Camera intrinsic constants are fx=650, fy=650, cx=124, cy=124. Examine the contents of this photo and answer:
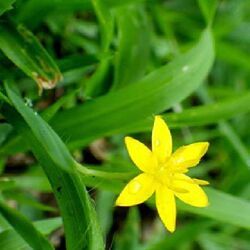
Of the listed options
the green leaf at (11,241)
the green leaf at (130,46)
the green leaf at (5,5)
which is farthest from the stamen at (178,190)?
the green leaf at (130,46)

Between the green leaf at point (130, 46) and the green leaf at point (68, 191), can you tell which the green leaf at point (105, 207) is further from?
the green leaf at point (68, 191)

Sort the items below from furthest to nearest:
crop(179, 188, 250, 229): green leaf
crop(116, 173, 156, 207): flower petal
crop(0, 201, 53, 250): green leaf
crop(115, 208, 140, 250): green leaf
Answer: crop(115, 208, 140, 250): green leaf < crop(179, 188, 250, 229): green leaf < crop(0, 201, 53, 250): green leaf < crop(116, 173, 156, 207): flower petal

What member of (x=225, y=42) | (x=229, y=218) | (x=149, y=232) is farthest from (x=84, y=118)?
(x=225, y=42)

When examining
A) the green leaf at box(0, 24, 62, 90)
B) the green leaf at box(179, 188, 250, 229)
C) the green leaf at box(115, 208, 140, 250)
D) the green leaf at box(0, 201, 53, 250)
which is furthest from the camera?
the green leaf at box(115, 208, 140, 250)

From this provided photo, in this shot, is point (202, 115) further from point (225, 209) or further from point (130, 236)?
point (130, 236)

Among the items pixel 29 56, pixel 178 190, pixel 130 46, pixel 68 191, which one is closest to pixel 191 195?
pixel 178 190

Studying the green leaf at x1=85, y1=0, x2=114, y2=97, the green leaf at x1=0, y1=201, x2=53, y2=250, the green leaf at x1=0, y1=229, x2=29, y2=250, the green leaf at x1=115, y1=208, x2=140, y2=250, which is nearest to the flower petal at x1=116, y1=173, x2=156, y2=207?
the green leaf at x1=0, y1=201, x2=53, y2=250

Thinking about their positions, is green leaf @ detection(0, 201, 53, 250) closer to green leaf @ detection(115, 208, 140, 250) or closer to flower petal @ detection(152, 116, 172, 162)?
flower petal @ detection(152, 116, 172, 162)

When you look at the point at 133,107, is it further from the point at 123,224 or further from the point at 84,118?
the point at 123,224
